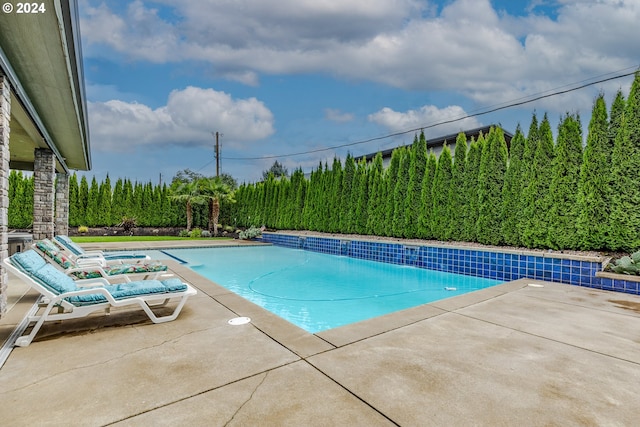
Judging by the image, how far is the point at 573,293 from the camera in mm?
5594

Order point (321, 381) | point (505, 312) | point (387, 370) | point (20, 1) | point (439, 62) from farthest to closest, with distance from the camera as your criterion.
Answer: point (439, 62) → point (505, 312) → point (20, 1) → point (387, 370) → point (321, 381)

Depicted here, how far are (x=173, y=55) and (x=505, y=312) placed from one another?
52.4 feet

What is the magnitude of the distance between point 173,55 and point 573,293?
1638cm

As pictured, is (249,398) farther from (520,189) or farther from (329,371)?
(520,189)

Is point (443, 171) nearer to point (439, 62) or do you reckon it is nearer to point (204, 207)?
point (439, 62)

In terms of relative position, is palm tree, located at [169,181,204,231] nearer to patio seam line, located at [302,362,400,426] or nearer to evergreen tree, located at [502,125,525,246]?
evergreen tree, located at [502,125,525,246]

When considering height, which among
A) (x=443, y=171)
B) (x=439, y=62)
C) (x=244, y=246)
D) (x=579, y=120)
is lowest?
(x=244, y=246)

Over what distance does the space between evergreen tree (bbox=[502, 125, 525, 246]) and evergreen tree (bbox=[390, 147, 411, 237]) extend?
3.91 meters

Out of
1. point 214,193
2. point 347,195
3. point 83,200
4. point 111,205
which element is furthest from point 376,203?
point 83,200

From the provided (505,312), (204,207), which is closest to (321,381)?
(505,312)

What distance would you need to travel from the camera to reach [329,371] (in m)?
2.67

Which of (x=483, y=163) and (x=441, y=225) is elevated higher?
(x=483, y=163)

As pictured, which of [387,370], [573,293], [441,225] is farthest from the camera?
[441,225]

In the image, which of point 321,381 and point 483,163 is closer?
point 321,381
